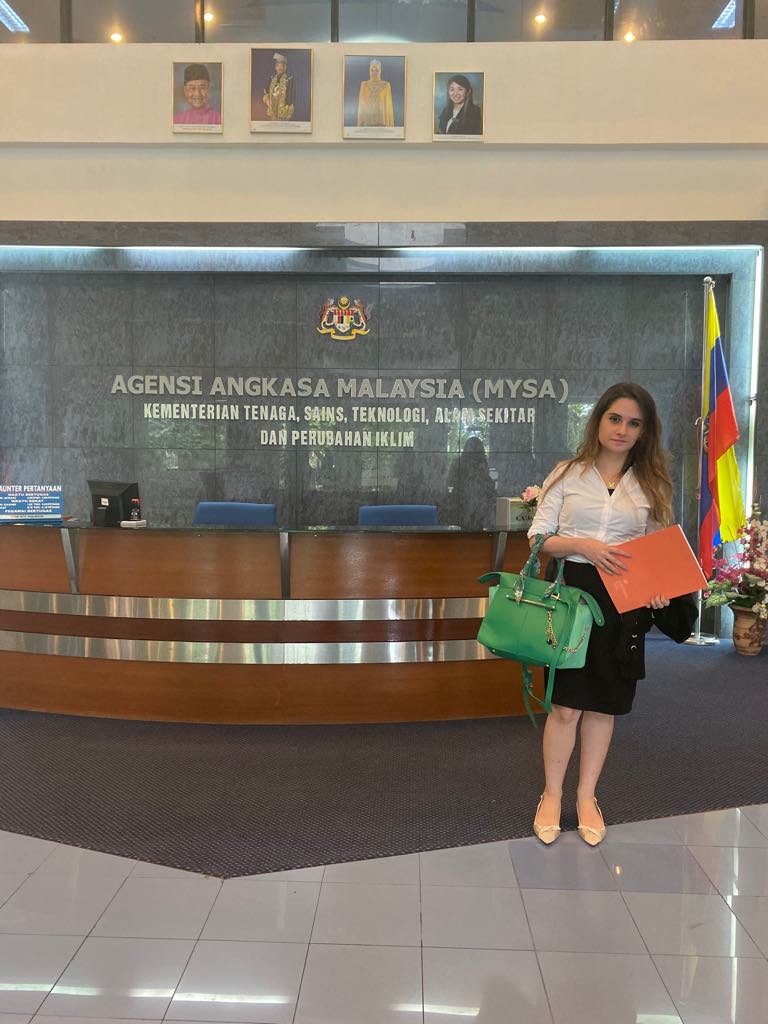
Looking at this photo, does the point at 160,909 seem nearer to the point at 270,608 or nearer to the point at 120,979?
the point at 120,979

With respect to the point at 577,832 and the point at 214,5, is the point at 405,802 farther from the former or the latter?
the point at 214,5

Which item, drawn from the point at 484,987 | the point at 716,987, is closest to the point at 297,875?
the point at 484,987

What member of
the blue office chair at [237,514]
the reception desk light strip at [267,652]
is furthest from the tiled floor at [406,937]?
the blue office chair at [237,514]

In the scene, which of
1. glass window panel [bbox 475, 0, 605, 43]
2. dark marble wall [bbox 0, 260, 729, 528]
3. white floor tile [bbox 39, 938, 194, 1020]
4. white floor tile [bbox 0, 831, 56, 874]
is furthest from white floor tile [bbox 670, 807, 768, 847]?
glass window panel [bbox 475, 0, 605, 43]

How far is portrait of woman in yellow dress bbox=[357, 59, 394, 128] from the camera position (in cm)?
655

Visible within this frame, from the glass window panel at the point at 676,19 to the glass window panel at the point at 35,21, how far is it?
4.65 meters

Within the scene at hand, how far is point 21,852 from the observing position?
3059 mm

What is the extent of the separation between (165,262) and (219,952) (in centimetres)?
592

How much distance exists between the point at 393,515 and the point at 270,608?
1.84 metres

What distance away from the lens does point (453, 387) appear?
7141mm

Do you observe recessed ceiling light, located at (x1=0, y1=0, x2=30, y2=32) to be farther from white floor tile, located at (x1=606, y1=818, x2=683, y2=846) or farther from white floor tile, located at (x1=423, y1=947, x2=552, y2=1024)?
white floor tile, located at (x1=423, y1=947, x2=552, y2=1024)

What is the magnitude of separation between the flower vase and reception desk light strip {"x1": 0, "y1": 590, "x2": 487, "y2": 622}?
117 inches

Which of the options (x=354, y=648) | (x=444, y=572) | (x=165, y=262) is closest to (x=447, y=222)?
(x=165, y=262)

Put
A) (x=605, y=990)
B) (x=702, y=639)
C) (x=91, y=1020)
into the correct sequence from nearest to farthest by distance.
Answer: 1. (x=91, y=1020)
2. (x=605, y=990)
3. (x=702, y=639)
